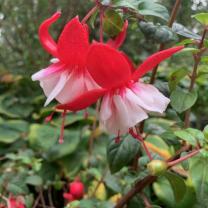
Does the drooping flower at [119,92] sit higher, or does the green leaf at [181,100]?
the drooping flower at [119,92]

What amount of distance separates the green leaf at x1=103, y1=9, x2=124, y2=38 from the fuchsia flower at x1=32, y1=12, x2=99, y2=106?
0.09 meters

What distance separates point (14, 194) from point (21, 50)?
153 cm

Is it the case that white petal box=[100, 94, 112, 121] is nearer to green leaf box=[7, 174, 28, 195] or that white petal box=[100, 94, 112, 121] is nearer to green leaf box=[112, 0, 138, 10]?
green leaf box=[112, 0, 138, 10]

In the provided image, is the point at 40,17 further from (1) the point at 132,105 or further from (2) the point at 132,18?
(1) the point at 132,105

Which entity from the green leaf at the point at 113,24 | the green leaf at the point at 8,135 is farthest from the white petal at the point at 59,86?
the green leaf at the point at 8,135

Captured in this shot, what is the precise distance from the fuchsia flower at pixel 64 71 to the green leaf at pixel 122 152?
241mm

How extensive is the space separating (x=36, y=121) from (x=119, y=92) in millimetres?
1723

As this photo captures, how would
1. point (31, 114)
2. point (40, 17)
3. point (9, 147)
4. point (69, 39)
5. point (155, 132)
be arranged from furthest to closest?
1. point (31, 114)
2. point (40, 17)
3. point (9, 147)
4. point (155, 132)
5. point (69, 39)

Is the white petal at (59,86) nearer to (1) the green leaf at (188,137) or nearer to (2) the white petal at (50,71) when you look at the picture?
(2) the white petal at (50,71)

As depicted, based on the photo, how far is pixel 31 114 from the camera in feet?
7.16

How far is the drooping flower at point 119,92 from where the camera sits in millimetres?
362

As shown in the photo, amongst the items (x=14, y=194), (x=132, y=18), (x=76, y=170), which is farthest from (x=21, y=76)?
(x=132, y=18)

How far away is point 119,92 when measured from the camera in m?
0.40

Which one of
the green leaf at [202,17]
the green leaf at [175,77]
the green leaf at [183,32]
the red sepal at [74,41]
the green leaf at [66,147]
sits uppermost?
the green leaf at [202,17]
